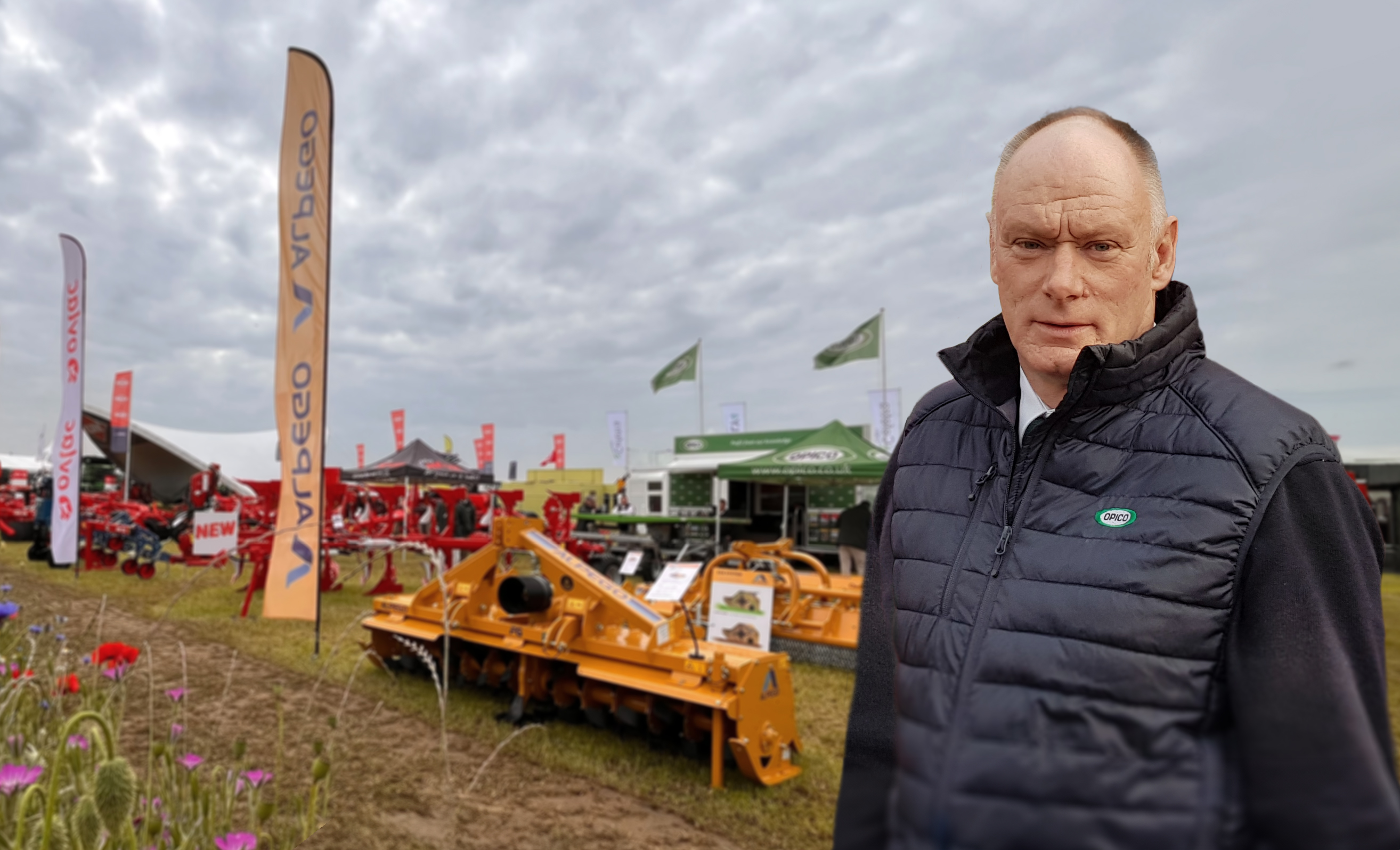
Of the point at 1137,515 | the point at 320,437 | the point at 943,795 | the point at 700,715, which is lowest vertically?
the point at 700,715

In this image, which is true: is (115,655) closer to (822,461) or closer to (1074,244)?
(1074,244)

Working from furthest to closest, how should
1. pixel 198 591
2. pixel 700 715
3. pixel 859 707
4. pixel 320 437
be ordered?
pixel 198 591
pixel 320 437
pixel 700 715
pixel 859 707

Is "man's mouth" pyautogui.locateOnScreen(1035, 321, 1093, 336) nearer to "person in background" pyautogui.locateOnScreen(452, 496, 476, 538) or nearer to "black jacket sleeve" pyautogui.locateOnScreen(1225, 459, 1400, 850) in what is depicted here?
"black jacket sleeve" pyautogui.locateOnScreen(1225, 459, 1400, 850)

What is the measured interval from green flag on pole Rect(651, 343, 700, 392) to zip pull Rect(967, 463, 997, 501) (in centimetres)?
2261

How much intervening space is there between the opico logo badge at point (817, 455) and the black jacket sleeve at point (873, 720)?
988cm

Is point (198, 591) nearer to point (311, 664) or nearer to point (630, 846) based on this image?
point (311, 664)

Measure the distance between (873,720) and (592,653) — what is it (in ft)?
13.2

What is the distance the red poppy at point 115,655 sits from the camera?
2709mm

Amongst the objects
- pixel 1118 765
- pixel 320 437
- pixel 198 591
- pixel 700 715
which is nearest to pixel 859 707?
pixel 1118 765

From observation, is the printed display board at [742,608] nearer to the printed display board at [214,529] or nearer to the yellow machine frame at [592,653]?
the yellow machine frame at [592,653]

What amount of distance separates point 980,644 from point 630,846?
10.4 ft

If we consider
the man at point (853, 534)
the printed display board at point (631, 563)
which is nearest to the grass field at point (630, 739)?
the printed display board at point (631, 563)

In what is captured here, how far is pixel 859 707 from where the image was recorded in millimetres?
1062

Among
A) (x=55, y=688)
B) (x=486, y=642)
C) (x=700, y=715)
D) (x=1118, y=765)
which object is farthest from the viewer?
(x=486, y=642)
